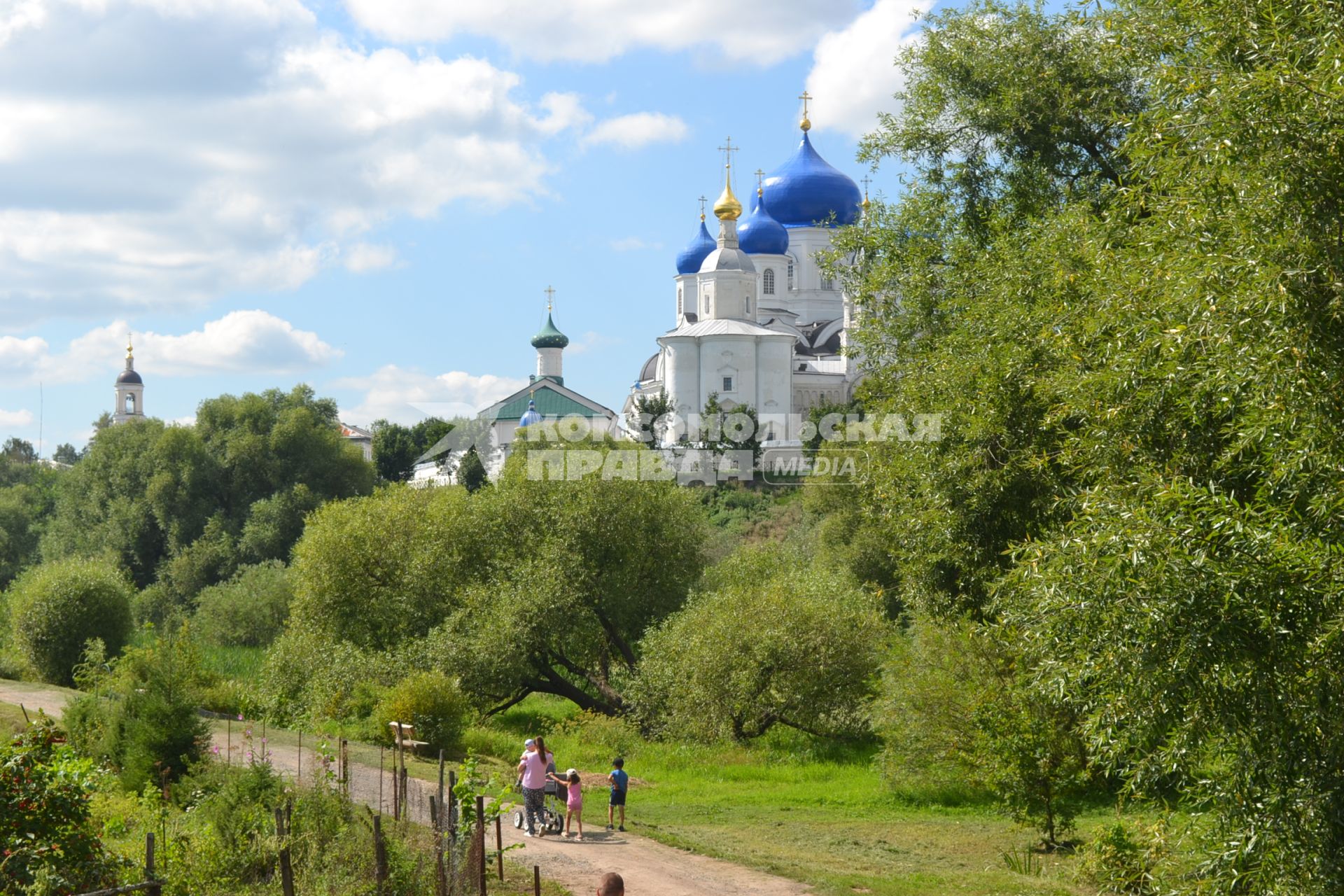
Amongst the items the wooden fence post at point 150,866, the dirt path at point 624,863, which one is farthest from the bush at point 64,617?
the wooden fence post at point 150,866

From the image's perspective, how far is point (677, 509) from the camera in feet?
77.2

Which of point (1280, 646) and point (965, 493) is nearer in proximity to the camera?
point (1280, 646)

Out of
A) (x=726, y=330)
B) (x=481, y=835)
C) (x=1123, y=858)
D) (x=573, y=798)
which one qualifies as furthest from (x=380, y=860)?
(x=726, y=330)

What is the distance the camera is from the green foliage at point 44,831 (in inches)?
259

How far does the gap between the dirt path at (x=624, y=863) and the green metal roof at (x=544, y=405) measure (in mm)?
54029

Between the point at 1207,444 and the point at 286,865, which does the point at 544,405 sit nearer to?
the point at 286,865

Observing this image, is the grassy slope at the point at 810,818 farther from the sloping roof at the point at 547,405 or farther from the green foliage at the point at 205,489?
the sloping roof at the point at 547,405

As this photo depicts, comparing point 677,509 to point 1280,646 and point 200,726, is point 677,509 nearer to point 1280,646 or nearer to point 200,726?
point 200,726

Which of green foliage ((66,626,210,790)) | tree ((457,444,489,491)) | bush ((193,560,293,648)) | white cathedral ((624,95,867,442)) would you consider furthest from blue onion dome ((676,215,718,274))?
green foliage ((66,626,210,790))

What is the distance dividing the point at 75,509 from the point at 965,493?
43.2 meters

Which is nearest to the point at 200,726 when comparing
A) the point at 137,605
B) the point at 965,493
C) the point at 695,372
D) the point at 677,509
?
the point at 965,493

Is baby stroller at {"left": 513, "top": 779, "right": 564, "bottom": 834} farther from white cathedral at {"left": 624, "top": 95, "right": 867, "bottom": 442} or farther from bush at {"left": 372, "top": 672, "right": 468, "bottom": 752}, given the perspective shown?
white cathedral at {"left": 624, "top": 95, "right": 867, "bottom": 442}

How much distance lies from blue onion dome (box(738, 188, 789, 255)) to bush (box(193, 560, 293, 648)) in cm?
3235

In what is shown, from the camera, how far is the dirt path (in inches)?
396
